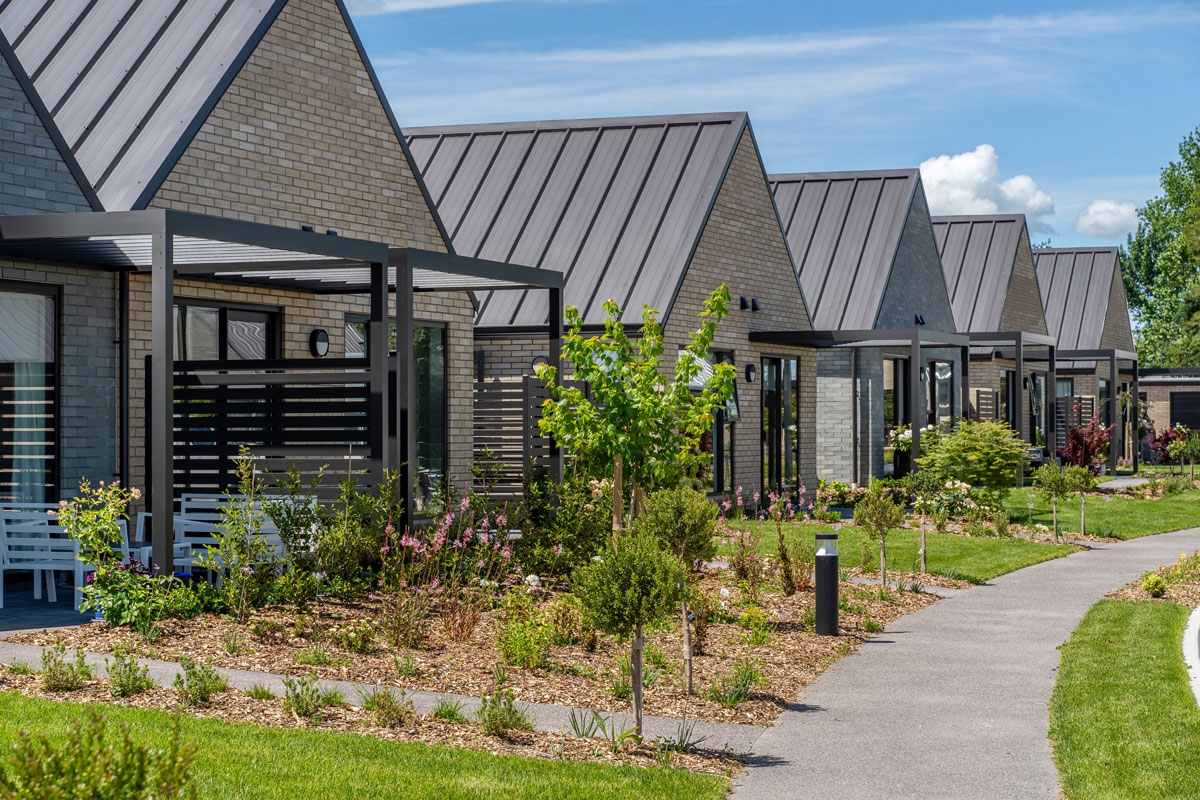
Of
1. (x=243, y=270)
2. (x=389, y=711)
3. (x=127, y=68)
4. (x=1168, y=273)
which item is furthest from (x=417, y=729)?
(x=1168, y=273)

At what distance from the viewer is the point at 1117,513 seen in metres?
24.3

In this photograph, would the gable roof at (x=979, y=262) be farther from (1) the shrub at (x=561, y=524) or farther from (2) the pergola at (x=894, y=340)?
(1) the shrub at (x=561, y=524)

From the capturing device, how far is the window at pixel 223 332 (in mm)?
14758

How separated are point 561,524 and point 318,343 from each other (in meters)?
4.18

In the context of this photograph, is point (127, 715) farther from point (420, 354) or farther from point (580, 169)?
point (580, 169)

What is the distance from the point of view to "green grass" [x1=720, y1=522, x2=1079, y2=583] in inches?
638

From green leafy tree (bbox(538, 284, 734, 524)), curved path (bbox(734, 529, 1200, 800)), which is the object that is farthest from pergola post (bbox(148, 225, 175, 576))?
curved path (bbox(734, 529, 1200, 800))

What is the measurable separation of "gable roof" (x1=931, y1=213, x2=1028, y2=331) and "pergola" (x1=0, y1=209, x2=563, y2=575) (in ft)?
76.0

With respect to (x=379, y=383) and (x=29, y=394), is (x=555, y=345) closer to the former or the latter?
(x=379, y=383)

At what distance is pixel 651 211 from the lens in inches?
907

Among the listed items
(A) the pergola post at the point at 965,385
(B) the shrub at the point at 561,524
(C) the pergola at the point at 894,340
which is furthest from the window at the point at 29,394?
(A) the pergola post at the point at 965,385

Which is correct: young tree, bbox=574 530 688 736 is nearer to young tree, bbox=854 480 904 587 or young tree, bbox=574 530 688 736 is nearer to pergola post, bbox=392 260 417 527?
pergola post, bbox=392 260 417 527

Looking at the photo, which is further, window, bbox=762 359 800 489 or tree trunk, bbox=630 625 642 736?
window, bbox=762 359 800 489

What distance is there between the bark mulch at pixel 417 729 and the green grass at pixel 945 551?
27.2 feet
